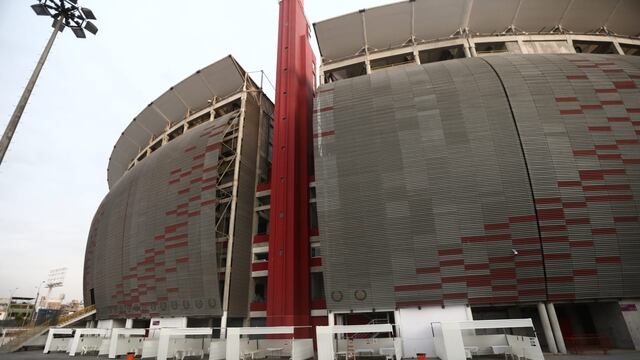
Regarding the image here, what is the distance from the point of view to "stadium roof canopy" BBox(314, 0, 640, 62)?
39906 mm

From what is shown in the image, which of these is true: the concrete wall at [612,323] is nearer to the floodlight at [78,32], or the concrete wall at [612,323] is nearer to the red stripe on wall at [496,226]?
the red stripe on wall at [496,226]

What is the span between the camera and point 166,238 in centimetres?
3803

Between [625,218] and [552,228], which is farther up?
[625,218]

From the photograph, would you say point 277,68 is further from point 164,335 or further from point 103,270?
point 103,270

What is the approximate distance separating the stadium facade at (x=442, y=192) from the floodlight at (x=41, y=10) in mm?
19742

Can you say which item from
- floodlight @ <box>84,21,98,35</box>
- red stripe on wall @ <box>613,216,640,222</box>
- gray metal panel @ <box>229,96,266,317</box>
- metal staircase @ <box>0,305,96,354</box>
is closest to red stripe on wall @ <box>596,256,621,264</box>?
red stripe on wall @ <box>613,216,640,222</box>

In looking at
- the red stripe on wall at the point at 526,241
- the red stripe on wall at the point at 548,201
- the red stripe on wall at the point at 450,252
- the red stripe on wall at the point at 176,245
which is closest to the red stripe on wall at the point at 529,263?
the red stripe on wall at the point at 526,241

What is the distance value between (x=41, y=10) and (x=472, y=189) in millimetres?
32596

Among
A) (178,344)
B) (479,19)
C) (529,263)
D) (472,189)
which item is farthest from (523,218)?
(178,344)

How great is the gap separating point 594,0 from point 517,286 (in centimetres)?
3785

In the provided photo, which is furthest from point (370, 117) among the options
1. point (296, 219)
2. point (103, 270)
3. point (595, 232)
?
point (103, 270)

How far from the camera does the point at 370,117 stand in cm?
3152

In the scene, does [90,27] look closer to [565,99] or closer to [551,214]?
[551,214]

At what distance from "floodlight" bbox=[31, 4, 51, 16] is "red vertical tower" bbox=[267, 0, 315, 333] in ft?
69.7
